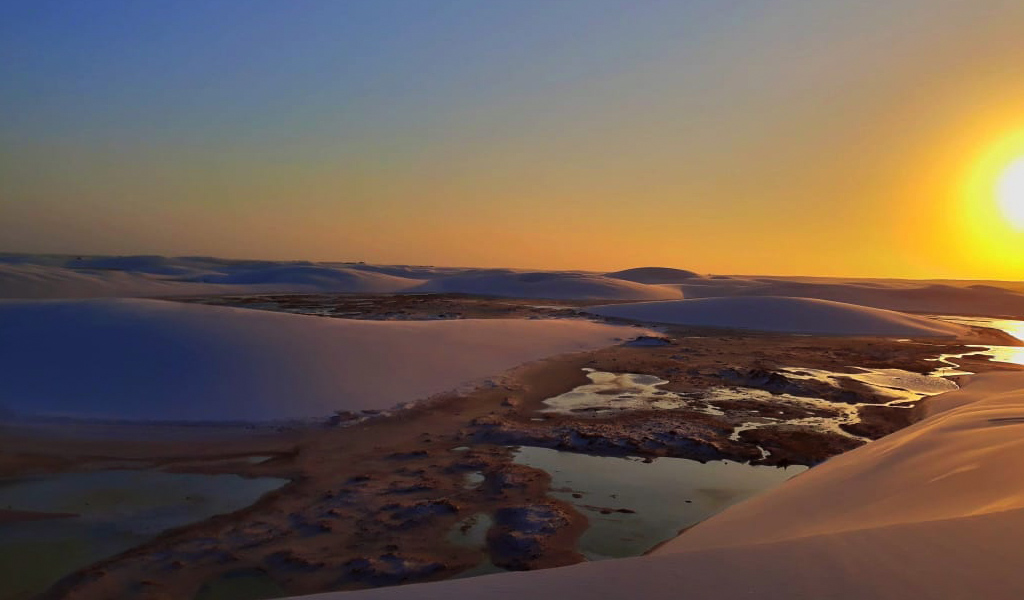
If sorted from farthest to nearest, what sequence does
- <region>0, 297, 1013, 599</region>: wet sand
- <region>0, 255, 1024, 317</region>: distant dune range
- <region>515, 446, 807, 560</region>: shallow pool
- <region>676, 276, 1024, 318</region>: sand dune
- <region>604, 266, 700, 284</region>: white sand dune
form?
<region>604, 266, 700, 284</region>: white sand dune, <region>676, 276, 1024, 318</region>: sand dune, <region>0, 255, 1024, 317</region>: distant dune range, <region>515, 446, 807, 560</region>: shallow pool, <region>0, 297, 1013, 599</region>: wet sand

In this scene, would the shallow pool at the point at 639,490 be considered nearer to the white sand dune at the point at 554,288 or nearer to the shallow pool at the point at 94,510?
the shallow pool at the point at 94,510

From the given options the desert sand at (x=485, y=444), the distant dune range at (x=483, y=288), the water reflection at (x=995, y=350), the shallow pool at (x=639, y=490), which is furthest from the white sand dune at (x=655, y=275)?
the shallow pool at (x=639, y=490)

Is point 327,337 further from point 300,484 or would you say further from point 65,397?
point 300,484

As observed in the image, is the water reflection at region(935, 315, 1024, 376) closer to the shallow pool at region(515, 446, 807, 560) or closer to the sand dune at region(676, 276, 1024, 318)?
the sand dune at region(676, 276, 1024, 318)

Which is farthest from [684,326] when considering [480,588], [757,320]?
[480,588]

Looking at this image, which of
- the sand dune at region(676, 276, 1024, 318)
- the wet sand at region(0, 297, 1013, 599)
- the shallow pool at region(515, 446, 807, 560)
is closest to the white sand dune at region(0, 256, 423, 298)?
the wet sand at region(0, 297, 1013, 599)

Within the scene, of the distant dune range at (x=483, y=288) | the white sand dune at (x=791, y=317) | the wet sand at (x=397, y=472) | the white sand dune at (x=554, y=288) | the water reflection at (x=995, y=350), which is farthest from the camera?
the white sand dune at (x=554, y=288)
